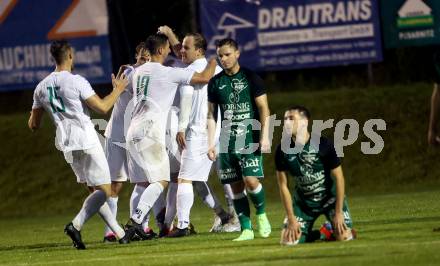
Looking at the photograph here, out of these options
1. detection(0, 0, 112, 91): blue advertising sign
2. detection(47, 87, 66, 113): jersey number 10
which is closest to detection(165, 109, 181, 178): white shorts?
detection(47, 87, 66, 113): jersey number 10

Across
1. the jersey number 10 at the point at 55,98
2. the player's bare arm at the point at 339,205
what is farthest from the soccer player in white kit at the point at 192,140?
the player's bare arm at the point at 339,205

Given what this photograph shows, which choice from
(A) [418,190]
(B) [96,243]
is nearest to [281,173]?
(B) [96,243]

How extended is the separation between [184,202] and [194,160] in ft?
1.55

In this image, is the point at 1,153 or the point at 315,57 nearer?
the point at 315,57

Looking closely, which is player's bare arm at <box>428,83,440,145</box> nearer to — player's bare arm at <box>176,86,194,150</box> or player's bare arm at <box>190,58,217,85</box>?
player's bare arm at <box>190,58,217,85</box>

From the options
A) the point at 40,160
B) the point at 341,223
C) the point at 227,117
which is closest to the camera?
the point at 341,223

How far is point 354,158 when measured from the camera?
2436 centimetres

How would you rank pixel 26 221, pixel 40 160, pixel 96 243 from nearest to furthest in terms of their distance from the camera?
pixel 96 243 < pixel 26 221 < pixel 40 160

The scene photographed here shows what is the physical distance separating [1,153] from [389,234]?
1485 cm

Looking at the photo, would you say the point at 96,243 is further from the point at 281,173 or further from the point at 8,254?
the point at 281,173

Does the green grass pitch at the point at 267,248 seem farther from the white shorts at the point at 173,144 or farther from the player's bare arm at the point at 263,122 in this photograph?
the player's bare arm at the point at 263,122

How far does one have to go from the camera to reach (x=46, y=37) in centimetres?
2472

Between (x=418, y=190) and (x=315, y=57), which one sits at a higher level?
(x=315, y=57)

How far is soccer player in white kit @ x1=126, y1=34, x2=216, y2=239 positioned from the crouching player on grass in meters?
2.33
